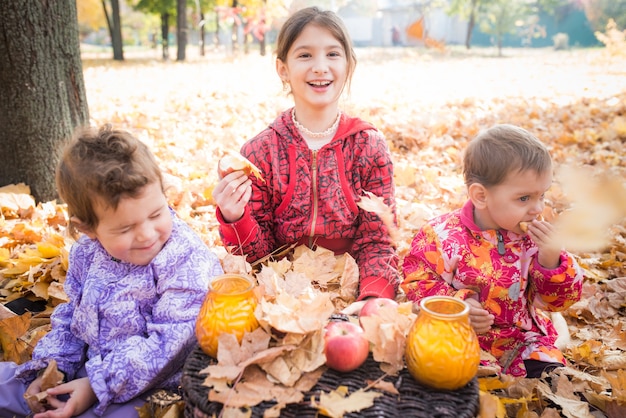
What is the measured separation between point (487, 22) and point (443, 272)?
3676 centimetres

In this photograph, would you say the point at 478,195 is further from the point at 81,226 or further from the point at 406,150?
the point at 406,150

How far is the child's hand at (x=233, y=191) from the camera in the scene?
216 cm

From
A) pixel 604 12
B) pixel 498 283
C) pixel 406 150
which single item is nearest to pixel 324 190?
pixel 498 283

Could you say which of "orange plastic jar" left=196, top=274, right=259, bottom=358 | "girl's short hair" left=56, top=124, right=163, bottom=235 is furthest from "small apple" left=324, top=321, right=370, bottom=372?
"girl's short hair" left=56, top=124, right=163, bottom=235

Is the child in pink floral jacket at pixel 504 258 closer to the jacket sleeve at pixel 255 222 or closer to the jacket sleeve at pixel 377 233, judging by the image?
the jacket sleeve at pixel 377 233

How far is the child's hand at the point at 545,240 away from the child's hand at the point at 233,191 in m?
1.15

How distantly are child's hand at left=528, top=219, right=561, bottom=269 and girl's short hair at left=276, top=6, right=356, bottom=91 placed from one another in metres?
1.24

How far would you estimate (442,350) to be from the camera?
1371 mm

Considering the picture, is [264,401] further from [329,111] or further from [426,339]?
[329,111]

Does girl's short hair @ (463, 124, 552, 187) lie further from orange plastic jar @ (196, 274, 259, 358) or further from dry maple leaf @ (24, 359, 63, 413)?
dry maple leaf @ (24, 359, 63, 413)

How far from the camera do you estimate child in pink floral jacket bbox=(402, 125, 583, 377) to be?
1961mm

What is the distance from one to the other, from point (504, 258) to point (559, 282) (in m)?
0.22

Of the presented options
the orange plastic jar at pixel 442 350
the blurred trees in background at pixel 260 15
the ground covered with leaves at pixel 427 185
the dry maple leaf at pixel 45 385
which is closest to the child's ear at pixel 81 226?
the ground covered with leaves at pixel 427 185

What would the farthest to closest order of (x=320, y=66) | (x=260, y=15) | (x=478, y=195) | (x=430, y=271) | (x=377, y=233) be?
(x=260, y=15), (x=377, y=233), (x=320, y=66), (x=430, y=271), (x=478, y=195)
